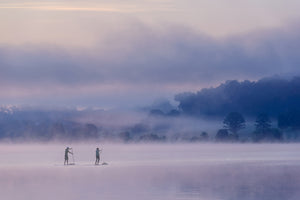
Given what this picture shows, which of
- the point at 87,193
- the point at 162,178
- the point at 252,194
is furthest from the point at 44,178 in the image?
the point at 252,194

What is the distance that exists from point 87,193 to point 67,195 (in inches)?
40.4

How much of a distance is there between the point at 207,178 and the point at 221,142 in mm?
156340

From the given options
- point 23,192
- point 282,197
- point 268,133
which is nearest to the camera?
point 282,197

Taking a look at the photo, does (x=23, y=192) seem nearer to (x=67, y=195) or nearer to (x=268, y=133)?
(x=67, y=195)

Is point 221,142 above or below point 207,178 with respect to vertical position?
→ above

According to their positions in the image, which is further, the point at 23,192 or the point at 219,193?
the point at 23,192

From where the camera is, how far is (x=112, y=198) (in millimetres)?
24672

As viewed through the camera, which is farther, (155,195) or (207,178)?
(207,178)

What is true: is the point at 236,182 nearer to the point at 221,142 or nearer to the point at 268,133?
the point at 268,133

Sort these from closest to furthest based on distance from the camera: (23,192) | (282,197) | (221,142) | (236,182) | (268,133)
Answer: (282,197), (23,192), (236,182), (268,133), (221,142)

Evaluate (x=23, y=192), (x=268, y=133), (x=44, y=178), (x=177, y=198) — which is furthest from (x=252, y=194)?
(x=268, y=133)

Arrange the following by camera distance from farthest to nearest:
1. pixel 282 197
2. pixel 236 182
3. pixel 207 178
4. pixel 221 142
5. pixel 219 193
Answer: pixel 221 142
pixel 207 178
pixel 236 182
pixel 219 193
pixel 282 197

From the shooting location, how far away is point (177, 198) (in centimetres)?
2447

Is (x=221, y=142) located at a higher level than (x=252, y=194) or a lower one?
higher
